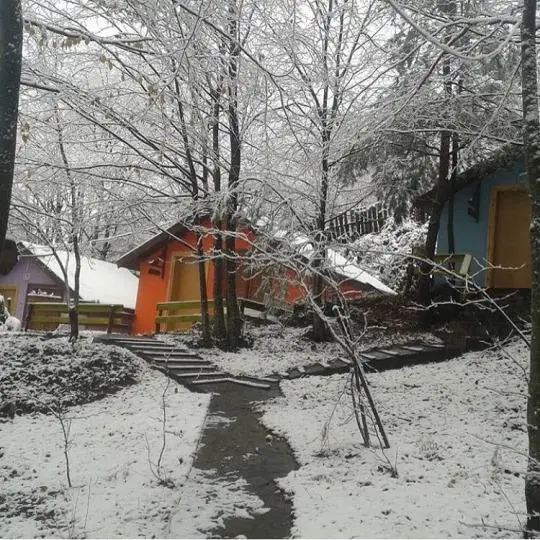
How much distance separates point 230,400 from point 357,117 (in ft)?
16.0

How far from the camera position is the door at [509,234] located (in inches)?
472

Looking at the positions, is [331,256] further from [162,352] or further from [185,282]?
[185,282]

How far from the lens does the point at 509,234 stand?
1237 cm

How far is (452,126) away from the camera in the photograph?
9.05 m

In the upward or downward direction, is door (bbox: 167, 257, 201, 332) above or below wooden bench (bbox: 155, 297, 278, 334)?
above

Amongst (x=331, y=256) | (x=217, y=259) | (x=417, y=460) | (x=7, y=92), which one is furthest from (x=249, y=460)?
(x=217, y=259)

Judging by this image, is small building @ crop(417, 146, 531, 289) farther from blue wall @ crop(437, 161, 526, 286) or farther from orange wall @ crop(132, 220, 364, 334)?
orange wall @ crop(132, 220, 364, 334)

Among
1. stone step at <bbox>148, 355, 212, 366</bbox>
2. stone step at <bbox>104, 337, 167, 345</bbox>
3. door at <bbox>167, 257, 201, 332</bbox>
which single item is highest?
door at <bbox>167, 257, 201, 332</bbox>

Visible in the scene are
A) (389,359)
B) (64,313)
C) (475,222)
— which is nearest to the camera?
(389,359)

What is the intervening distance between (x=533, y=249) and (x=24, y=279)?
2470 cm

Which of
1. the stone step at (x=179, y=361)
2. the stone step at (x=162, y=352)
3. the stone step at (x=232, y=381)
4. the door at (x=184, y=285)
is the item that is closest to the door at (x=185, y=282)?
the door at (x=184, y=285)

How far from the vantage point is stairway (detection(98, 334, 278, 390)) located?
857 cm

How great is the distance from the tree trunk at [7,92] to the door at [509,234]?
1131 cm

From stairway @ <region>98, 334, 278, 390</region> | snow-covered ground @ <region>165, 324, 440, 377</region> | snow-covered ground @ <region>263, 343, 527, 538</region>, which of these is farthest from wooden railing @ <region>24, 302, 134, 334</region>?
snow-covered ground @ <region>263, 343, 527, 538</region>
